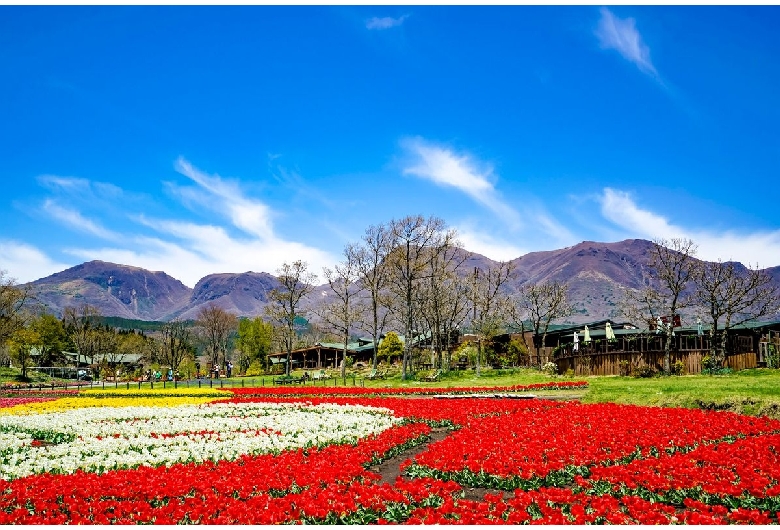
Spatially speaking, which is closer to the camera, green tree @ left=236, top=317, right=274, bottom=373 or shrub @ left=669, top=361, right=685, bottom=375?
shrub @ left=669, top=361, right=685, bottom=375

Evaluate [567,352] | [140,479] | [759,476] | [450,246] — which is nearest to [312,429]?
[140,479]

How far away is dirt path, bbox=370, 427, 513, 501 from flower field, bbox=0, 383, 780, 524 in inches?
1.8

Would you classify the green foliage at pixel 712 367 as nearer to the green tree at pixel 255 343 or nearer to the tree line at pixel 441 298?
the tree line at pixel 441 298

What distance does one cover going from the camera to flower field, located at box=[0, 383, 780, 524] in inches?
265

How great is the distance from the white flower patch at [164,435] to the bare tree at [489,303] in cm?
3678

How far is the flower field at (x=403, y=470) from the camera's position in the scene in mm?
6730

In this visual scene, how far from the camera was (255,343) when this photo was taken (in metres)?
87.9

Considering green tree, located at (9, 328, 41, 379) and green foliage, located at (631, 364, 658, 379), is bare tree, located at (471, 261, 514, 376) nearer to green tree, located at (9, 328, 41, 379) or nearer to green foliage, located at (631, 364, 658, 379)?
green foliage, located at (631, 364, 658, 379)

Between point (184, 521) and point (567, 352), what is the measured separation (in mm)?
45766

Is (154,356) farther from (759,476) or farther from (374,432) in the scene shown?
(759,476)

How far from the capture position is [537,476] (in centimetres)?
870

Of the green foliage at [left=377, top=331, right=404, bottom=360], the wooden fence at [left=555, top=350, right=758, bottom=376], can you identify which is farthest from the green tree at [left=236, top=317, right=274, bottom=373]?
the wooden fence at [left=555, top=350, right=758, bottom=376]

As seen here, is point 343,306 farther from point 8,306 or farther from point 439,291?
point 8,306

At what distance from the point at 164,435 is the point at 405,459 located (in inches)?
276
